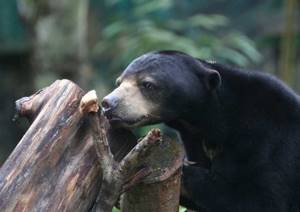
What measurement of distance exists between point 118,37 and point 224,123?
618cm

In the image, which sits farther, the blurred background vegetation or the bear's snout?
the blurred background vegetation

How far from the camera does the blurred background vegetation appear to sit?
27.3ft

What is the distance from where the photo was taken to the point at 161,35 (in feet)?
28.5

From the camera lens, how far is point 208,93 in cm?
399

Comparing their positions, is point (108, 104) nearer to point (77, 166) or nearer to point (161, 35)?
point (77, 166)

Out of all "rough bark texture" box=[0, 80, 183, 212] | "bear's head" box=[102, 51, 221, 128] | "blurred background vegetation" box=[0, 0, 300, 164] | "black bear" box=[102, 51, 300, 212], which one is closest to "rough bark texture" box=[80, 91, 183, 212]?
"rough bark texture" box=[0, 80, 183, 212]

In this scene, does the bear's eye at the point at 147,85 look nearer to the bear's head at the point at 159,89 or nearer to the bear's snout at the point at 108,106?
the bear's head at the point at 159,89

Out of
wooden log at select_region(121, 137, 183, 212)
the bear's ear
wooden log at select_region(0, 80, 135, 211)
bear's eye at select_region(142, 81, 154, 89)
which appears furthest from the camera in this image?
the bear's ear

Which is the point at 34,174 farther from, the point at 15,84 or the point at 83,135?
the point at 15,84

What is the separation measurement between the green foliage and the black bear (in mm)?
4349

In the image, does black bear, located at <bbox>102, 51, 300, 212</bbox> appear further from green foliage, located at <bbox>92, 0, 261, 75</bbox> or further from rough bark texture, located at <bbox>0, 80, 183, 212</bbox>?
green foliage, located at <bbox>92, 0, 261, 75</bbox>

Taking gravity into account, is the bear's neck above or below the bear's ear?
below

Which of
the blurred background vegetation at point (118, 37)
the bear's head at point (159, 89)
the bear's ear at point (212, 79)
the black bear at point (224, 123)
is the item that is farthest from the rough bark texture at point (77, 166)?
the blurred background vegetation at point (118, 37)

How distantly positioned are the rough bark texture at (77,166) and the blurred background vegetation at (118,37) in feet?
16.1
